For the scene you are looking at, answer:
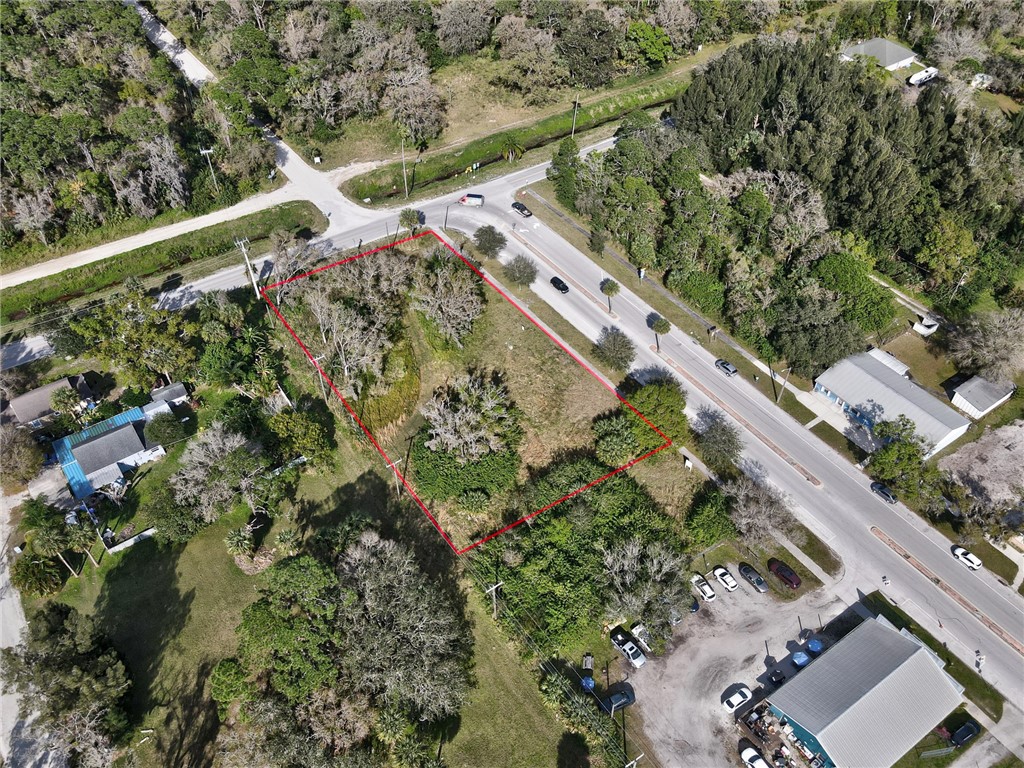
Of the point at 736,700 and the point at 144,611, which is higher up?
the point at 144,611

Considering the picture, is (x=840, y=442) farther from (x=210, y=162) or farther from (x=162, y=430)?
(x=210, y=162)

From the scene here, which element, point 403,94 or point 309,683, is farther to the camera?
point 403,94

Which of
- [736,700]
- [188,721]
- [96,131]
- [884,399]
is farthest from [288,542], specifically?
[96,131]

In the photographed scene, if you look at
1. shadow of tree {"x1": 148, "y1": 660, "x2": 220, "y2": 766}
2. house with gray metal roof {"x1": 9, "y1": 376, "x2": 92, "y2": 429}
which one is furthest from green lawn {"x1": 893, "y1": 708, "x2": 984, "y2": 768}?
house with gray metal roof {"x1": 9, "y1": 376, "x2": 92, "y2": 429}

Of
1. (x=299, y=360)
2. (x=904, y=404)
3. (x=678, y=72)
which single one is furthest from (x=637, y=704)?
(x=678, y=72)

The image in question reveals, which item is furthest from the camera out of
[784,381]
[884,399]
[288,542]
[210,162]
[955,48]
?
[955,48]

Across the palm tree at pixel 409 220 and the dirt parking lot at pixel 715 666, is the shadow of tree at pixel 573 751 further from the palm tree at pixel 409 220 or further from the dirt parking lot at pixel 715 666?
the palm tree at pixel 409 220

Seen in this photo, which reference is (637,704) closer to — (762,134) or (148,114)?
(762,134)

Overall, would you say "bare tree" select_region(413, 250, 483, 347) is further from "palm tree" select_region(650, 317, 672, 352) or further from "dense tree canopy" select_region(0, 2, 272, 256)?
"dense tree canopy" select_region(0, 2, 272, 256)
